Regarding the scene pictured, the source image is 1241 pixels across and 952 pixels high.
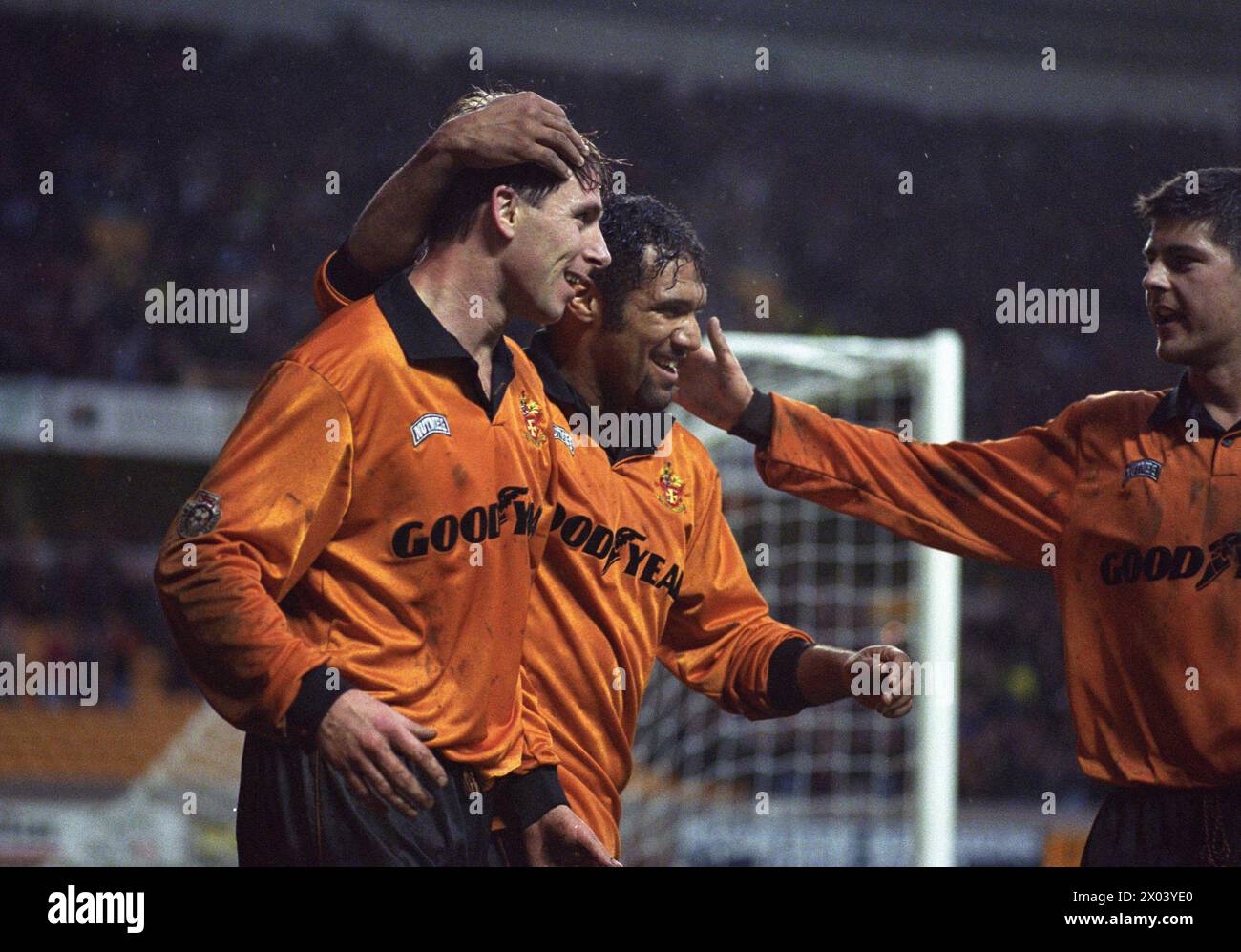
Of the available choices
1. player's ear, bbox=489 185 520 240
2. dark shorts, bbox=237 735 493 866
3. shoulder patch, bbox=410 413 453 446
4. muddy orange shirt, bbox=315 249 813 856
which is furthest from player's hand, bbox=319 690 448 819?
player's ear, bbox=489 185 520 240

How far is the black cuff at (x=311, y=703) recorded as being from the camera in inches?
76.9

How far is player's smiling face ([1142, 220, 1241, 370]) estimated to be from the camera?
2652 mm

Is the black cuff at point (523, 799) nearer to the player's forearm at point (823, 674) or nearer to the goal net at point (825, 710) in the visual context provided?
the player's forearm at point (823, 674)

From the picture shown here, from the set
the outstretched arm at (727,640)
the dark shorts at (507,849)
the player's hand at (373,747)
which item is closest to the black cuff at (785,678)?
the outstretched arm at (727,640)

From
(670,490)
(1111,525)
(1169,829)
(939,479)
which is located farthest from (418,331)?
(1169,829)

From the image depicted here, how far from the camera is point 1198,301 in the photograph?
104 inches

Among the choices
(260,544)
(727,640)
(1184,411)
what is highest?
(1184,411)

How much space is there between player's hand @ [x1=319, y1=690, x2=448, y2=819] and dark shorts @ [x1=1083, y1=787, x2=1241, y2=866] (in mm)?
1324

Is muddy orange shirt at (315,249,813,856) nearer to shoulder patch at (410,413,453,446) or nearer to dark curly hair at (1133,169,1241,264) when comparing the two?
shoulder patch at (410,413,453,446)

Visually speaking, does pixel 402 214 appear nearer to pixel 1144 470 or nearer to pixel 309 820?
pixel 309 820

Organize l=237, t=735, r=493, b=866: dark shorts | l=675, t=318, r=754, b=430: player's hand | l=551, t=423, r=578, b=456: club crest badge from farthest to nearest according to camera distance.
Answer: l=675, t=318, r=754, b=430: player's hand
l=551, t=423, r=578, b=456: club crest badge
l=237, t=735, r=493, b=866: dark shorts

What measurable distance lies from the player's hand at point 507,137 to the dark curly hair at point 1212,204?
117 cm

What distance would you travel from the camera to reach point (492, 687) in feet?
7.40

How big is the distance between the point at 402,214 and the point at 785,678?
1.10 m
